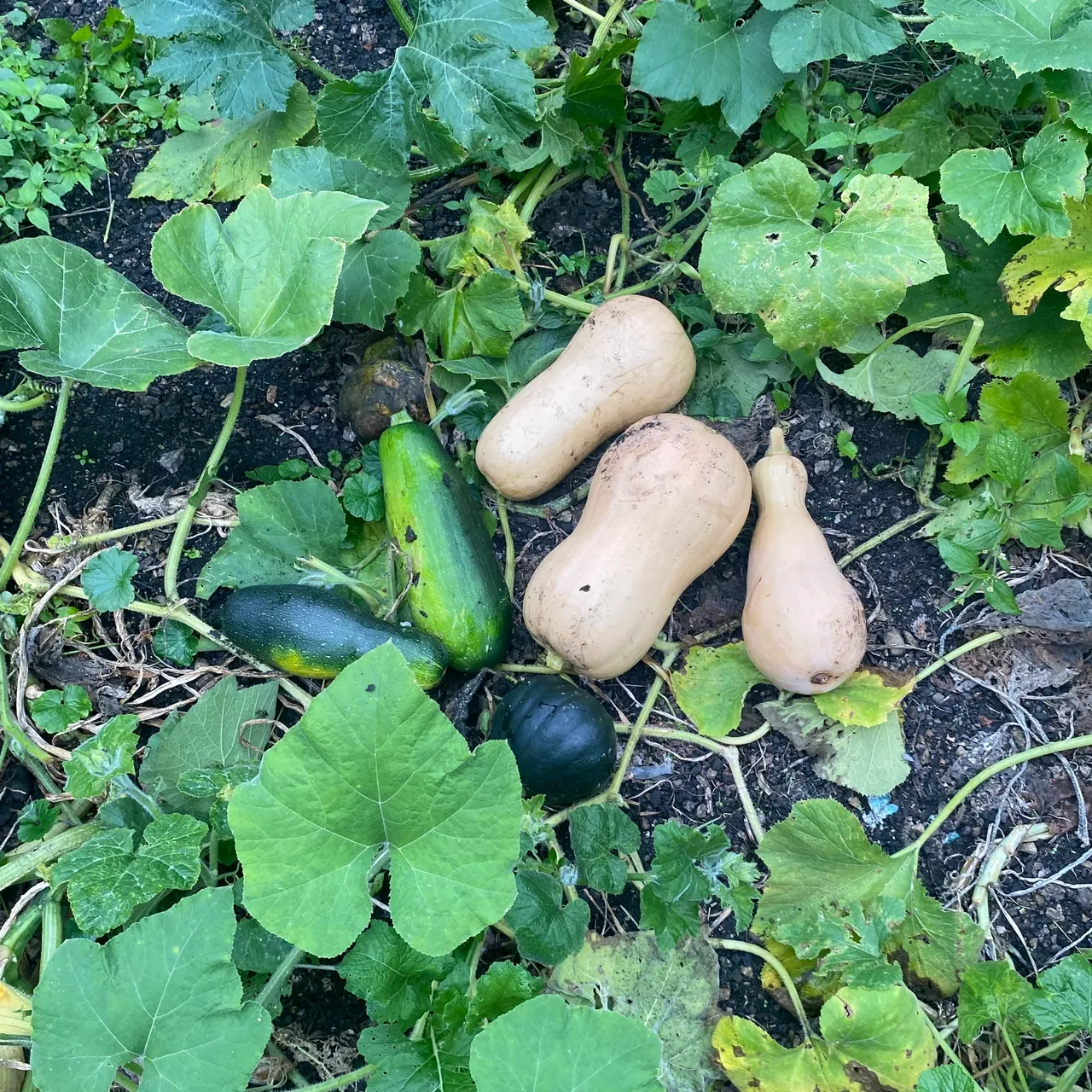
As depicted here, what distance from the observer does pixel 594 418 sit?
2.38 metres

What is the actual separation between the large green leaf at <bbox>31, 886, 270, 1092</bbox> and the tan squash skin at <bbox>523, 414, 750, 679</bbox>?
97 centimetres

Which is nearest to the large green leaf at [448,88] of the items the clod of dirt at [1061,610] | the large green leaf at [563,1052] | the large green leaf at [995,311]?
the large green leaf at [995,311]

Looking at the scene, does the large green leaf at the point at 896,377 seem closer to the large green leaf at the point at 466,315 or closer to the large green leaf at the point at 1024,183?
the large green leaf at the point at 1024,183

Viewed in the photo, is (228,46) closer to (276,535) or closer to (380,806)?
(276,535)

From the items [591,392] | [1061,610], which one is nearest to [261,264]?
[591,392]

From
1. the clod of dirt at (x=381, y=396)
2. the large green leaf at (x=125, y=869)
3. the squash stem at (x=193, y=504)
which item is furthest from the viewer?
the clod of dirt at (x=381, y=396)

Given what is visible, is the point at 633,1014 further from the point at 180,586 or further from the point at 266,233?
the point at 266,233

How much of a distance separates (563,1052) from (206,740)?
1.18 m

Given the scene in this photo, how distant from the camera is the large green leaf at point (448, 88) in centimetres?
215

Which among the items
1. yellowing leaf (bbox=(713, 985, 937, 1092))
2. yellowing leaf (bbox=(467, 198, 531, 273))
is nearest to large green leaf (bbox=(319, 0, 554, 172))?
yellowing leaf (bbox=(467, 198, 531, 273))

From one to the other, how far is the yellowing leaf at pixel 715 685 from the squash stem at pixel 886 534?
1.21 ft

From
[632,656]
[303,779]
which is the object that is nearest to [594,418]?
[632,656]

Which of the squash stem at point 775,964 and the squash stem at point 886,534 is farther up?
the squash stem at point 886,534

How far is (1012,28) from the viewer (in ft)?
6.88
